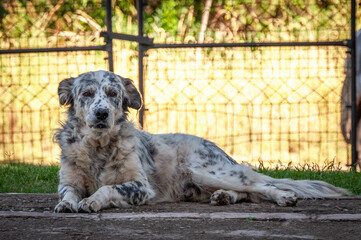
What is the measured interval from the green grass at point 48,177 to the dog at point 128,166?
0.91 m

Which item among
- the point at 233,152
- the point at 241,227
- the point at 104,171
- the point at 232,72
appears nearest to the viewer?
the point at 241,227

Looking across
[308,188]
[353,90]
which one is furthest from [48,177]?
[353,90]

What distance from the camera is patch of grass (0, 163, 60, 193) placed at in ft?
18.5

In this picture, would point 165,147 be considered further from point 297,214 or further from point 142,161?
point 297,214

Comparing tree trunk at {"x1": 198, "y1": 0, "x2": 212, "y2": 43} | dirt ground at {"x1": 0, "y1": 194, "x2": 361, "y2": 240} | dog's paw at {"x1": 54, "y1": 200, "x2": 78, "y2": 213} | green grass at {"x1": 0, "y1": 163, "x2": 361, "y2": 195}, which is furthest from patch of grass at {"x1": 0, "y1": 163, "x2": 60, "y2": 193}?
tree trunk at {"x1": 198, "y1": 0, "x2": 212, "y2": 43}

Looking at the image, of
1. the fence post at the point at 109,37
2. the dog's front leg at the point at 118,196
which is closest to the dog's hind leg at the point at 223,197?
the dog's front leg at the point at 118,196

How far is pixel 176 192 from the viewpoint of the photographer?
5012 mm

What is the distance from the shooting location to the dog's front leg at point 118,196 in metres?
4.06

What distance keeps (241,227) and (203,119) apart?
4923 mm

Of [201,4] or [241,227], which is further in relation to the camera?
[201,4]

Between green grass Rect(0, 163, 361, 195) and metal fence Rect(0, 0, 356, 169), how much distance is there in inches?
46.4

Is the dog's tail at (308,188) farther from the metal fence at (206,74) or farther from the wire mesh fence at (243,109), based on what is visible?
the wire mesh fence at (243,109)

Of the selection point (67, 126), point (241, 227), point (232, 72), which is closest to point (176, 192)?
point (67, 126)

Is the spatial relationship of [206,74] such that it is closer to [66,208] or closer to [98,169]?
[98,169]
